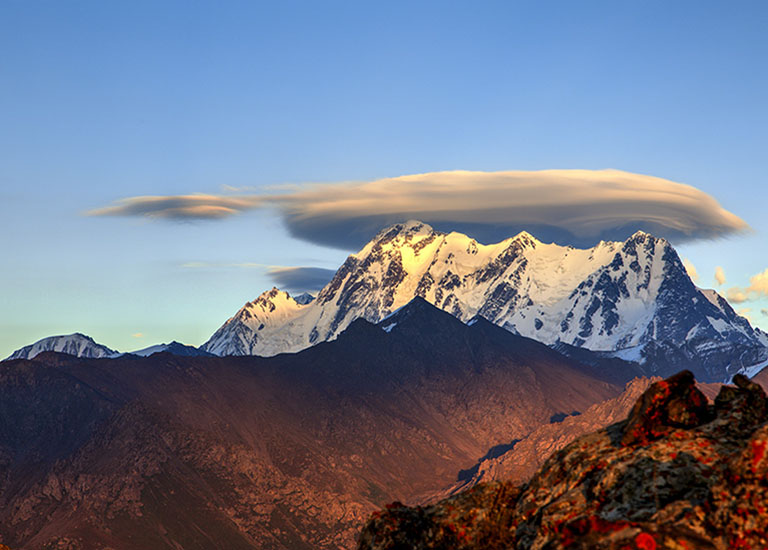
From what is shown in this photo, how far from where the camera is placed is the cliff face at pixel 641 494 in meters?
18.5

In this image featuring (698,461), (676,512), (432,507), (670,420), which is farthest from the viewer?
(432,507)

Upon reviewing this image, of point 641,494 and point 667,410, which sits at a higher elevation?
point 667,410

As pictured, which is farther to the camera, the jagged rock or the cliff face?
the jagged rock

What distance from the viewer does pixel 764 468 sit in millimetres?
18594

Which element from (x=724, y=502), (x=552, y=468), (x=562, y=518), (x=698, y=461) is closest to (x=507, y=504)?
(x=552, y=468)

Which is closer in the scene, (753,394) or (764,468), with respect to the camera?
(764,468)

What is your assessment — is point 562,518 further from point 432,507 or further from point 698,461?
point 432,507

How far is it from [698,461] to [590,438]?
153 inches

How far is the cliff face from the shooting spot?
60.6ft

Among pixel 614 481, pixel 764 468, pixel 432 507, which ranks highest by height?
pixel 764 468

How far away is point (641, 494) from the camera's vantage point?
73.4ft

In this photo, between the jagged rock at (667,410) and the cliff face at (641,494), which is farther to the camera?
the jagged rock at (667,410)

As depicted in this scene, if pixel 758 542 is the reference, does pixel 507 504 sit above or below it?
below

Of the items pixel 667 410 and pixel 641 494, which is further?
pixel 667 410
